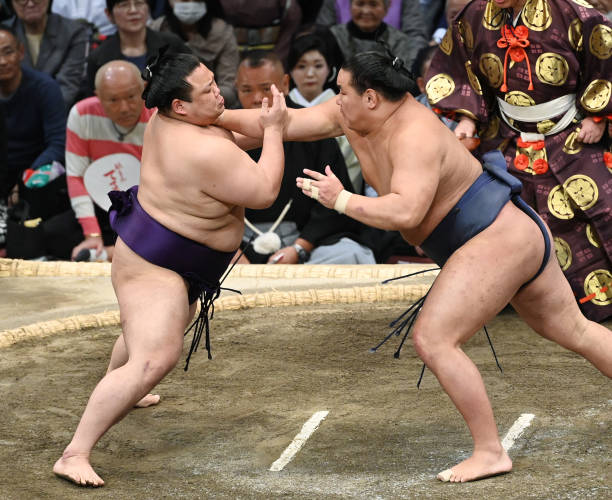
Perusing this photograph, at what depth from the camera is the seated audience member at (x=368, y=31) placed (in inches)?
193

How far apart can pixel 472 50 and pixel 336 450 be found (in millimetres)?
1595

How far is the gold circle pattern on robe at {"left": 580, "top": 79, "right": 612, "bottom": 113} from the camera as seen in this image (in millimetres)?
3320

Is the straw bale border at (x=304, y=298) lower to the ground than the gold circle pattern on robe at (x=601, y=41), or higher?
lower

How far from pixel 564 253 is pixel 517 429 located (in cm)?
111

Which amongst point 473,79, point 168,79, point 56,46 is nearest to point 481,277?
point 168,79

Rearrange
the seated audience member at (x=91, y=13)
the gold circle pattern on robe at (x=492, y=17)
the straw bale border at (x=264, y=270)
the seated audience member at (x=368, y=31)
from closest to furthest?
the gold circle pattern on robe at (x=492, y=17) < the straw bale border at (x=264, y=270) < the seated audience member at (x=368, y=31) < the seated audience member at (x=91, y=13)

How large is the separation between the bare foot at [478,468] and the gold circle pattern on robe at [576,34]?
1.57m

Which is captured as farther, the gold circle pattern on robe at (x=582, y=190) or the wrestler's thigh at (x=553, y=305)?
the gold circle pattern on robe at (x=582, y=190)

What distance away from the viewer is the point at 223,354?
3.29m

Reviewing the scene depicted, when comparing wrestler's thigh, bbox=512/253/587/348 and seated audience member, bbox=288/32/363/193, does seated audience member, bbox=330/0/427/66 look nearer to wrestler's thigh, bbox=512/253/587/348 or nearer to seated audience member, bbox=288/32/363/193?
seated audience member, bbox=288/32/363/193

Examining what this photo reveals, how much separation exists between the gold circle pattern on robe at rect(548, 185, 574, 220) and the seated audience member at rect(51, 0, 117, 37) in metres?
2.77

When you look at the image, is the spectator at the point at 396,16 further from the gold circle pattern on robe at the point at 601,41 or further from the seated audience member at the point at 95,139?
the gold circle pattern on robe at the point at 601,41

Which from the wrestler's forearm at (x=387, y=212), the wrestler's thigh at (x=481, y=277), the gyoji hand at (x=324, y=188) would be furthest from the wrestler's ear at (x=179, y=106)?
the wrestler's thigh at (x=481, y=277)

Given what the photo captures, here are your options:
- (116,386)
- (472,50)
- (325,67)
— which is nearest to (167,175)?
(116,386)
